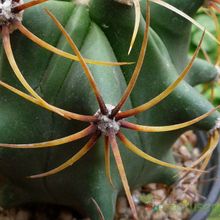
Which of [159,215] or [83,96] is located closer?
[83,96]

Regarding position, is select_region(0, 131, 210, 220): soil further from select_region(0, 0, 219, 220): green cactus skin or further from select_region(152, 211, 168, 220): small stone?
select_region(0, 0, 219, 220): green cactus skin

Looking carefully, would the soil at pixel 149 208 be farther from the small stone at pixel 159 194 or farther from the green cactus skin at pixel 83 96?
the green cactus skin at pixel 83 96

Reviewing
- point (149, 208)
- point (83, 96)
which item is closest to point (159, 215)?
point (149, 208)

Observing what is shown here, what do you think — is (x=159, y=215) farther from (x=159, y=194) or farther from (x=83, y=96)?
(x=83, y=96)

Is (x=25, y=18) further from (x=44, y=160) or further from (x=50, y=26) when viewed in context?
(x=44, y=160)

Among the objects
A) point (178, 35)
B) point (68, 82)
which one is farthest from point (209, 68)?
point (68, 82)

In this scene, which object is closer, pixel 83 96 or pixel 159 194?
pixel 83 96

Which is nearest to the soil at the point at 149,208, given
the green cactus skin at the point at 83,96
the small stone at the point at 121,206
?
the small stone at the point at 121,206

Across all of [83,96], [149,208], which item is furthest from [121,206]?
[83,96]
